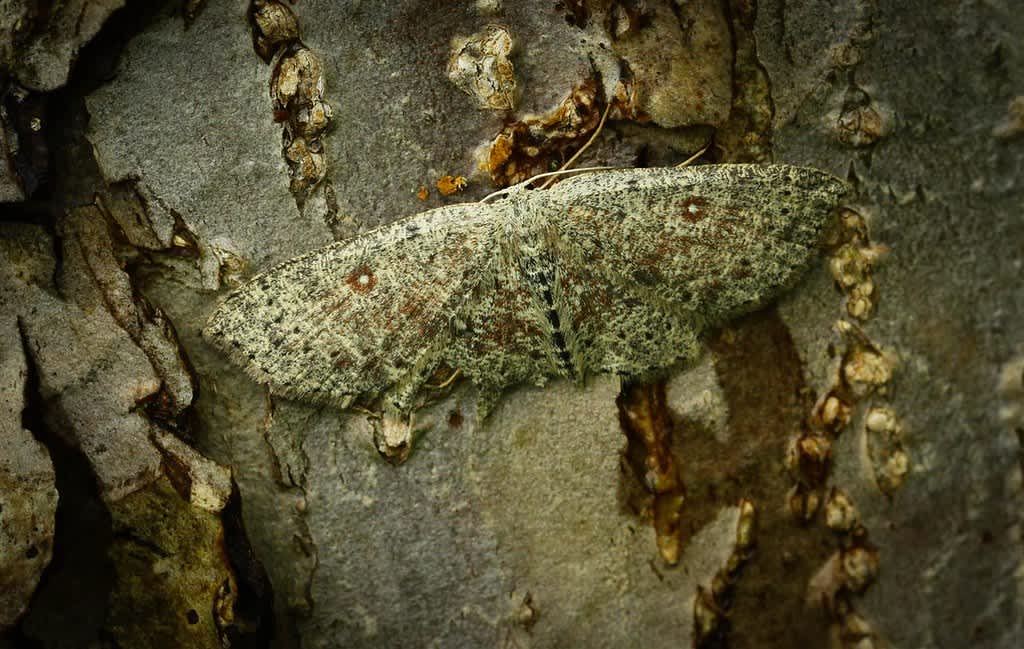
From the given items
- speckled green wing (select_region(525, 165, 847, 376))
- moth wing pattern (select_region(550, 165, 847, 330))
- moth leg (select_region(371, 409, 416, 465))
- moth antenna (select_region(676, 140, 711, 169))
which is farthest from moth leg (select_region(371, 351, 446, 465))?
moth antenna (select_region(676, 140, 711, 169))

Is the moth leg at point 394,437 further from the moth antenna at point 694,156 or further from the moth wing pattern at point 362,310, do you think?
the moth antenna at point 694,156

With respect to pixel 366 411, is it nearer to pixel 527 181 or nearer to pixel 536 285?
pixel 536 285

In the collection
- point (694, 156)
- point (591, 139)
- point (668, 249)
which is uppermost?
point (591, 139)

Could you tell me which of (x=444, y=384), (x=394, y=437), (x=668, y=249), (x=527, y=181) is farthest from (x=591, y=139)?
(x=394, y=437)

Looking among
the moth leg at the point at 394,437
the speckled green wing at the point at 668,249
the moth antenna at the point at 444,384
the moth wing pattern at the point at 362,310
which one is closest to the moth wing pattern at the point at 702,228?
the speckled green wing at the point at 668,249

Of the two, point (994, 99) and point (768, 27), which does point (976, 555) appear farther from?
point (768, 27)

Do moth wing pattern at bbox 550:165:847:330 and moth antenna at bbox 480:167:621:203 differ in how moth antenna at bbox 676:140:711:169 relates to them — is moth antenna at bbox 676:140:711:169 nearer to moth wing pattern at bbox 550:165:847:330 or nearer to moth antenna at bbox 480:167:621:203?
moth wing pattern at bbox 550:165:847:330

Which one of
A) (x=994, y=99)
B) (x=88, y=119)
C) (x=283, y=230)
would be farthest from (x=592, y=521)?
(x=88, y=119)
